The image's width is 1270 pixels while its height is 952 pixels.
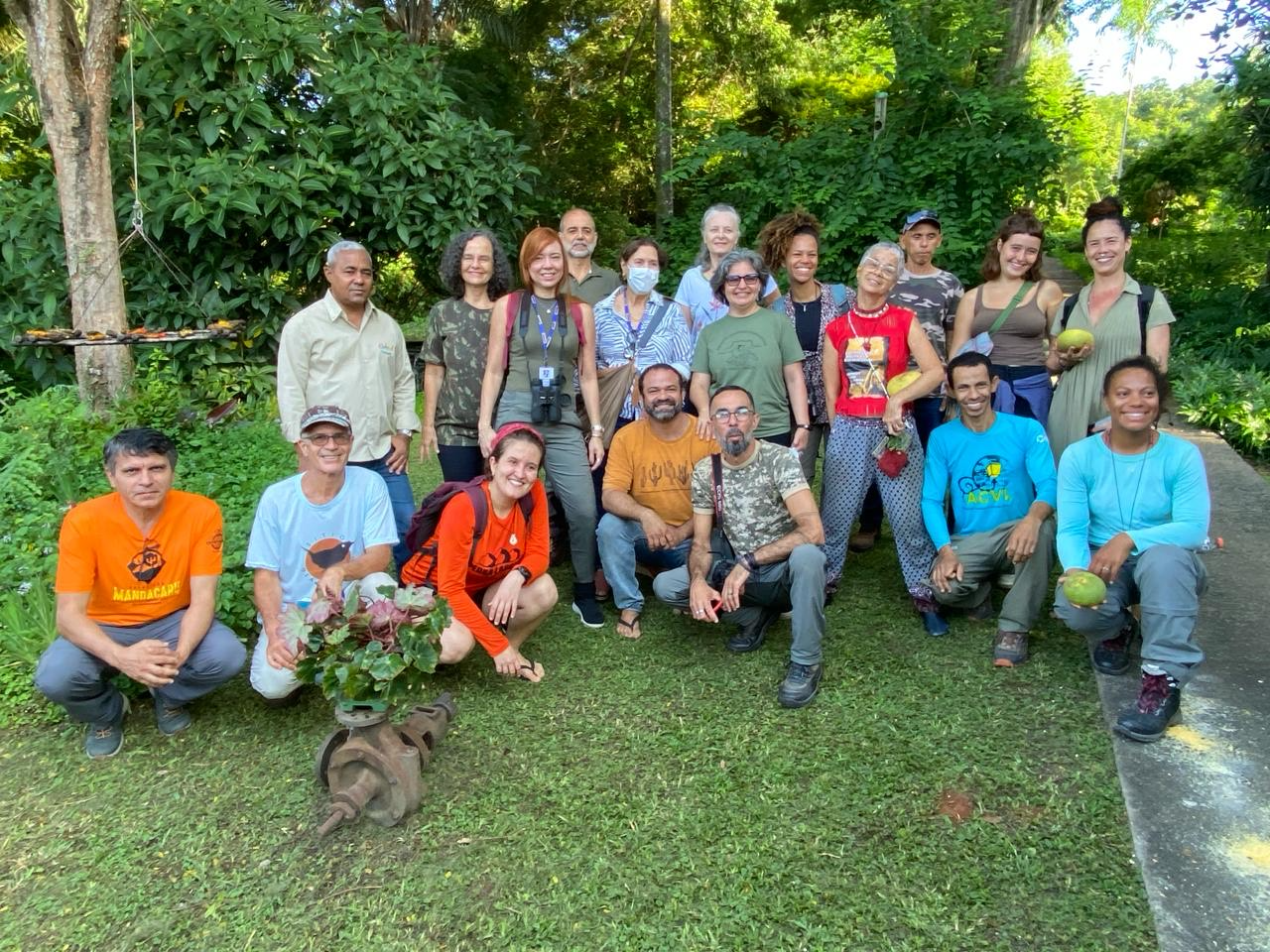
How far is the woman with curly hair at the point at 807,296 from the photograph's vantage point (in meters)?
4.34

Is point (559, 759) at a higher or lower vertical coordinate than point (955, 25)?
lower

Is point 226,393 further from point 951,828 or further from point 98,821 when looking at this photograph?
point 951,828

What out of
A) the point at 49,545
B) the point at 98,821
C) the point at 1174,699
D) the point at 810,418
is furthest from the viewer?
the point at 810,418

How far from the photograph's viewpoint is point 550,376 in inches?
162

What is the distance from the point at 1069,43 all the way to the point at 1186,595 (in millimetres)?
31995

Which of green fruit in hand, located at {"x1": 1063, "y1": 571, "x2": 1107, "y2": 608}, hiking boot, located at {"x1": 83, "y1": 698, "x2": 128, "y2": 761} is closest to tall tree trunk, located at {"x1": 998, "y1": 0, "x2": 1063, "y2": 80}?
green fruit in hand, located at {"x1": 1063, "y1": 571, "x2": 1107, "y2": 608}

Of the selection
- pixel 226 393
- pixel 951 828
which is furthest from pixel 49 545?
pixel 951 828

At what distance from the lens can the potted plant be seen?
2541mm

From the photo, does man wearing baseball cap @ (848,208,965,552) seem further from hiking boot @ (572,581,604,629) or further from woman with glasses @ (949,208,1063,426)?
hiking boot @ (572,581,604,629)

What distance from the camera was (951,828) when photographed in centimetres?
262

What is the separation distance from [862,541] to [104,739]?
3.75 metres

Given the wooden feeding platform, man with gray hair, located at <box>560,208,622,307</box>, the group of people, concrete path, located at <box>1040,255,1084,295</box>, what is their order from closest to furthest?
1. the group of people
2. man with gray hair, located at <box>560,208,622,307</box>
3. the wooden feeding platform
4. concrete path, located at <box>1040,255,1084,295</box>

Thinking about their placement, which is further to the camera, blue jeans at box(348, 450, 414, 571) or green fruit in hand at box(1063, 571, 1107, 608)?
blue jeans at box(348, 450, 414, 571)

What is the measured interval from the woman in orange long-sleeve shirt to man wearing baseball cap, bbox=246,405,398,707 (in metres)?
0.22
